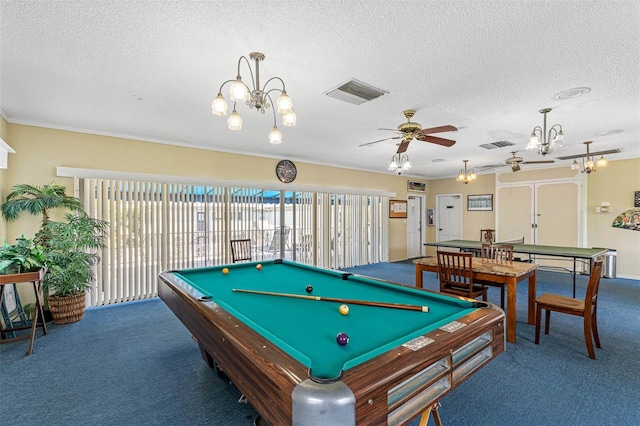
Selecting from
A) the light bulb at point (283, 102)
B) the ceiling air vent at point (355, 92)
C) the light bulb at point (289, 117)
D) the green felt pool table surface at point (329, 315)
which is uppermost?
the ceiling air vent at point (355, 92)

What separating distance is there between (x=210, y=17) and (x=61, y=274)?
10.9 feet

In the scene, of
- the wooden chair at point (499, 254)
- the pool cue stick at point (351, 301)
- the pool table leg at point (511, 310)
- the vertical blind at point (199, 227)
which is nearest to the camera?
the pool cue stick at point (351, 301)

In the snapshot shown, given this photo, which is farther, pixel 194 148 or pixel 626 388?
pixel 194 148

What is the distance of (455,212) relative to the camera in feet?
29.0

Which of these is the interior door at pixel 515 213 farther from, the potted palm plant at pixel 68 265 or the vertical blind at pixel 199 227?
the potted palm plant at pixel 68 265

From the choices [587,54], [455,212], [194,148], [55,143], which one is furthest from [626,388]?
[455,212]

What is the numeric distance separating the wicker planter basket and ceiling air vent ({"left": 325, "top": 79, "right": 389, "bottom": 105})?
3.86 meters

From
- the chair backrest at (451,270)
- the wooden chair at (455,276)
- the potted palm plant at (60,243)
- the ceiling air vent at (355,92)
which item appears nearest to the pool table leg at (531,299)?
the wooden chair at (455,276)

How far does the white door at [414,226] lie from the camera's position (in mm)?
9016

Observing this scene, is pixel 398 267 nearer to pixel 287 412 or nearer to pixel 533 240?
pixel 533 240

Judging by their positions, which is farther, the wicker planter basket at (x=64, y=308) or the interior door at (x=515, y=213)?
the interior door at (x=515, y=213)

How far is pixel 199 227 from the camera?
4996 mm

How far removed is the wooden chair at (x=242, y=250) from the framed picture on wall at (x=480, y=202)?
6565 mm

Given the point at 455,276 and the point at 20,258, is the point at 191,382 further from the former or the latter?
the point at 455,276
